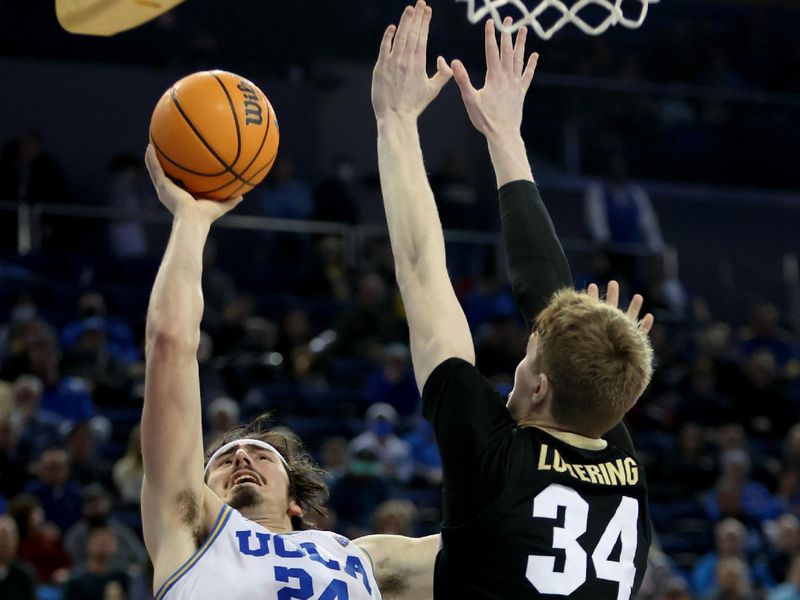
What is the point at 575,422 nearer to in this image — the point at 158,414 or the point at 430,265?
the point at 430,265

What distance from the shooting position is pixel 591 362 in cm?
289

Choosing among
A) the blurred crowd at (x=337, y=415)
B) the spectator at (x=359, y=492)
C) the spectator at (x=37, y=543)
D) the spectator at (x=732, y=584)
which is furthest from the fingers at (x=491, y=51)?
the spectator at (x=732, y=584)

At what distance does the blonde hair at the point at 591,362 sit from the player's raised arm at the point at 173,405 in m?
0.80

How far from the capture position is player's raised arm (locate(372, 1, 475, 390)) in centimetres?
298

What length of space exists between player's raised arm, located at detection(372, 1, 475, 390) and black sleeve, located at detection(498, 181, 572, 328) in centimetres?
28

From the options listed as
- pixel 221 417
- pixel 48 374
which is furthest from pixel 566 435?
pixel 48 374

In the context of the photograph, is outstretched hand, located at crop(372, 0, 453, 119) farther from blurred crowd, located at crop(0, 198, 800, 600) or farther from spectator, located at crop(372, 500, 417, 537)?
spectator, located at crop(372, 500, 417, 537)

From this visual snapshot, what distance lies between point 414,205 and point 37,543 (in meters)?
6.30


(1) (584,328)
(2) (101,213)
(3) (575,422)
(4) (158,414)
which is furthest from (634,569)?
(2) (101,213)

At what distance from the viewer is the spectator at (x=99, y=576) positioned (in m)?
8.11

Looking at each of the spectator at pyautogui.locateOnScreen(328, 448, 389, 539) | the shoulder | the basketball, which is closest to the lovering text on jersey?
the shoulder

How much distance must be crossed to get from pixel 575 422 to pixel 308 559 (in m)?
0.83

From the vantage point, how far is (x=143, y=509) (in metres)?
3.16

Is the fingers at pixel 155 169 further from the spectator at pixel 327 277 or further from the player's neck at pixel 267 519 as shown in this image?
the spectator at pixel 327 277
